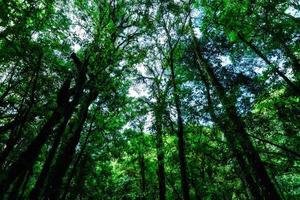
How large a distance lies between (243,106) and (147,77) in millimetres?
11817

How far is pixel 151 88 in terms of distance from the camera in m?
21.3

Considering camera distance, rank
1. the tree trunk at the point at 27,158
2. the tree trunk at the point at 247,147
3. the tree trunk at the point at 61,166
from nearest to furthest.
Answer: the tree trunk at the point at 27,158, the tree trunk at the point at 247,147, the tree trunk at the point at 61,166

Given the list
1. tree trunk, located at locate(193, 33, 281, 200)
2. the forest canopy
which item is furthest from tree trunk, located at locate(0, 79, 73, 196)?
tree trunk, located at locate(193, 33, 281, 200)

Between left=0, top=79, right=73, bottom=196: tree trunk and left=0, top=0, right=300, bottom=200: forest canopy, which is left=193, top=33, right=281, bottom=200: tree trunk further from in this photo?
left=0, top=79, right=73, bottom=196: tree trunk

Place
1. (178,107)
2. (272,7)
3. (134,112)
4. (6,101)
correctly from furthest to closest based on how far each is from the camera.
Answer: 1. (134,112)
2. (6,101)
3. (178,107)
4. (272,7)

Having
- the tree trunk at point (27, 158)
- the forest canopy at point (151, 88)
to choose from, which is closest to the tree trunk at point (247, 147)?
the forest canopy at point (151, 88)

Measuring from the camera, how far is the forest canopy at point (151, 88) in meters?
9.72

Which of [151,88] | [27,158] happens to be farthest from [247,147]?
[151,88]

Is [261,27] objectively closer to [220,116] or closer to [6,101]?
[220,116]

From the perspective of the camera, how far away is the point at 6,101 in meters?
15.9

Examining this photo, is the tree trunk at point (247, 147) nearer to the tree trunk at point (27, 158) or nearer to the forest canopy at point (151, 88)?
the forest canopy at point (151, 88)

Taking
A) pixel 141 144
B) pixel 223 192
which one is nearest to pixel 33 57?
pixel 141 144

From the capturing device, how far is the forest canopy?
31.9ft

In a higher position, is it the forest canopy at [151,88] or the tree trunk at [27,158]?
the forest canopy at [151,88]
